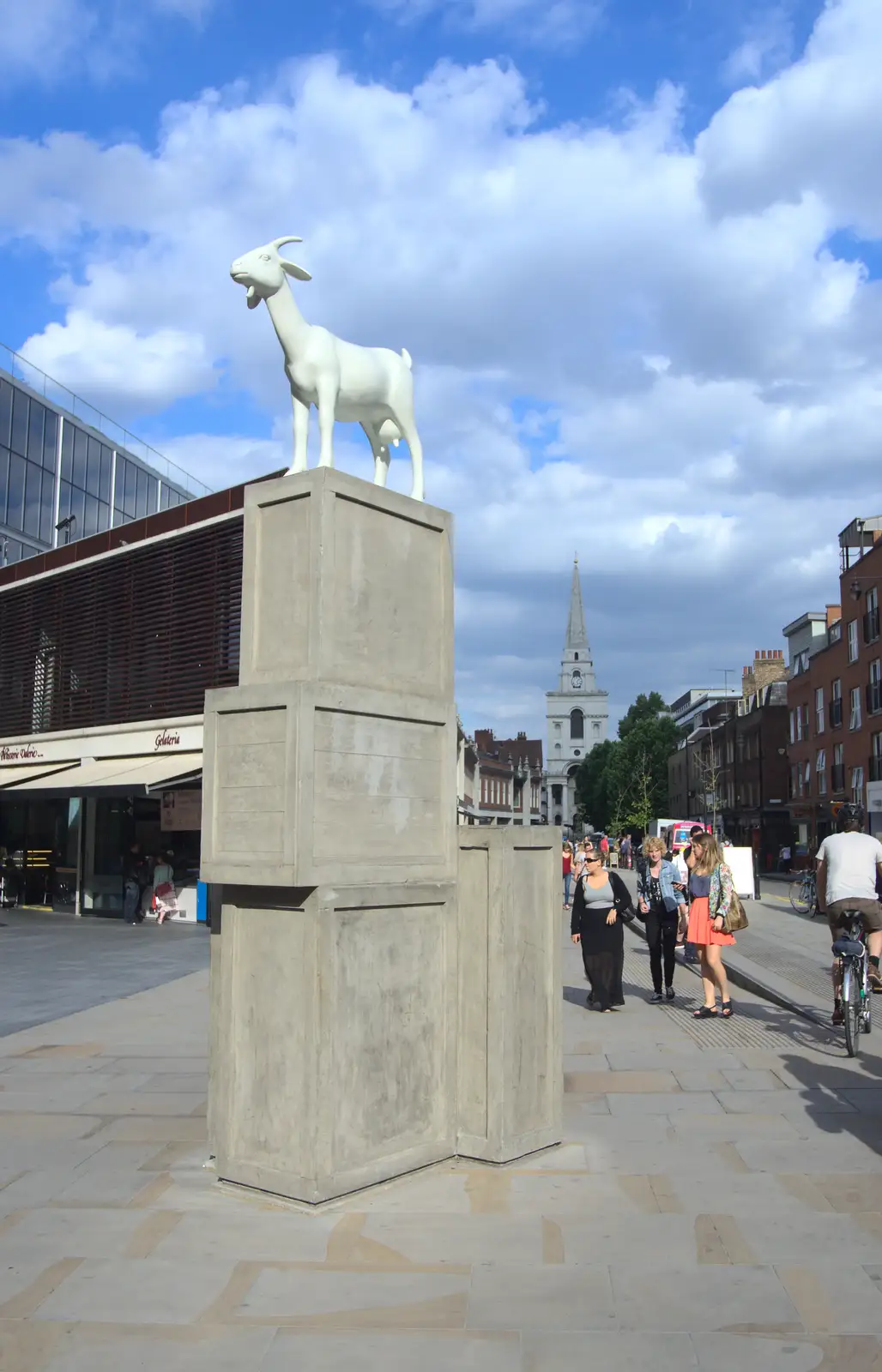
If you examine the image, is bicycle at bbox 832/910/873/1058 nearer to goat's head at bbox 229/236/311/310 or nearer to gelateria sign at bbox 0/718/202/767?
goat's head at bbox 229/236/311/310

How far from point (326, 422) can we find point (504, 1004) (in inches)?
126

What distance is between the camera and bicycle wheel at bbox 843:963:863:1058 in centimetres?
858

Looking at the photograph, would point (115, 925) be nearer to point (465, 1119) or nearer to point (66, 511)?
point (465, 1119)

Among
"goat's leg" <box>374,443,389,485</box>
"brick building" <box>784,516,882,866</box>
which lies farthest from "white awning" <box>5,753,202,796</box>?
"brick building" <box>784,516,882,866</box>

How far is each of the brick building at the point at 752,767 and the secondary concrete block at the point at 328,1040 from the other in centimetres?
5873

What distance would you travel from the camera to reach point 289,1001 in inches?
205

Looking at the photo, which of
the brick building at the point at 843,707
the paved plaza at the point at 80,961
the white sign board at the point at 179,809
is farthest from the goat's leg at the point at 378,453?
the brick building at the point at 843,707

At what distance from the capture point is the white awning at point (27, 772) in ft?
81.2

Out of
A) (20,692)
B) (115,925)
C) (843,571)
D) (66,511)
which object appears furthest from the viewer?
(66,511)

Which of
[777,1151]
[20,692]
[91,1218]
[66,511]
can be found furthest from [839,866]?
[66,511]

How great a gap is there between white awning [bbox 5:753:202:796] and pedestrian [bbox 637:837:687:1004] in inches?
386

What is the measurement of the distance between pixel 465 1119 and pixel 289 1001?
1.34 meters

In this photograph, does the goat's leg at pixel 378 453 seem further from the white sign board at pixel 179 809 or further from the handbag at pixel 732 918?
the white sign board at pixel 179 809

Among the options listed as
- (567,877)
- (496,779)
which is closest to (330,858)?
(567,877)
